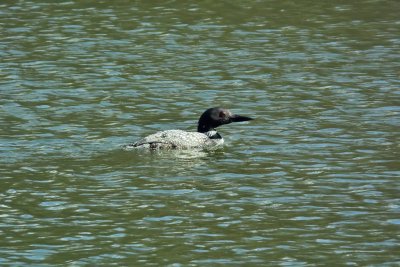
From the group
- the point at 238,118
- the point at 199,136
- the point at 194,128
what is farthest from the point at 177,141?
the point at 194,128

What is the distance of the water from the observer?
15.7 meters

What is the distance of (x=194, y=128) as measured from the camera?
22.7 meters

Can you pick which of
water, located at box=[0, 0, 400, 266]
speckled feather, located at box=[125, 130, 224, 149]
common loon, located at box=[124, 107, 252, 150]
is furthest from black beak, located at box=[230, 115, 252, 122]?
speckled feather, located at box=[125, 130, 224, 149]

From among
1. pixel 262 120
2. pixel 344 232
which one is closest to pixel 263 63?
pixel 262 120

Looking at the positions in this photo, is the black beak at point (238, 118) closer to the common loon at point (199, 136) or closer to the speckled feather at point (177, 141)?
the common loon at point (199, 136)

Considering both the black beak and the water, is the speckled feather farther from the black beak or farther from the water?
the black beak

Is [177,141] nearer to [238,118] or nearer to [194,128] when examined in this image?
[238,118]

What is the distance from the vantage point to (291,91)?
24.8m

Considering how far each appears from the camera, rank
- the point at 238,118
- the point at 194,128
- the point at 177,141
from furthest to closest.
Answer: the point at 194,128
the point at 238,118
the point at 177,141

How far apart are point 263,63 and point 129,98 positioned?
3790 millimetres

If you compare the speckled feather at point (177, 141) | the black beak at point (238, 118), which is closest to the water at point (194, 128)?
the speckled feather at point (177, 141)

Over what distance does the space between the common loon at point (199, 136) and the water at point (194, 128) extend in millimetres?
192

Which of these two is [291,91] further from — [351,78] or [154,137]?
[154,137]

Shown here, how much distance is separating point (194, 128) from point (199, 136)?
120 cm
